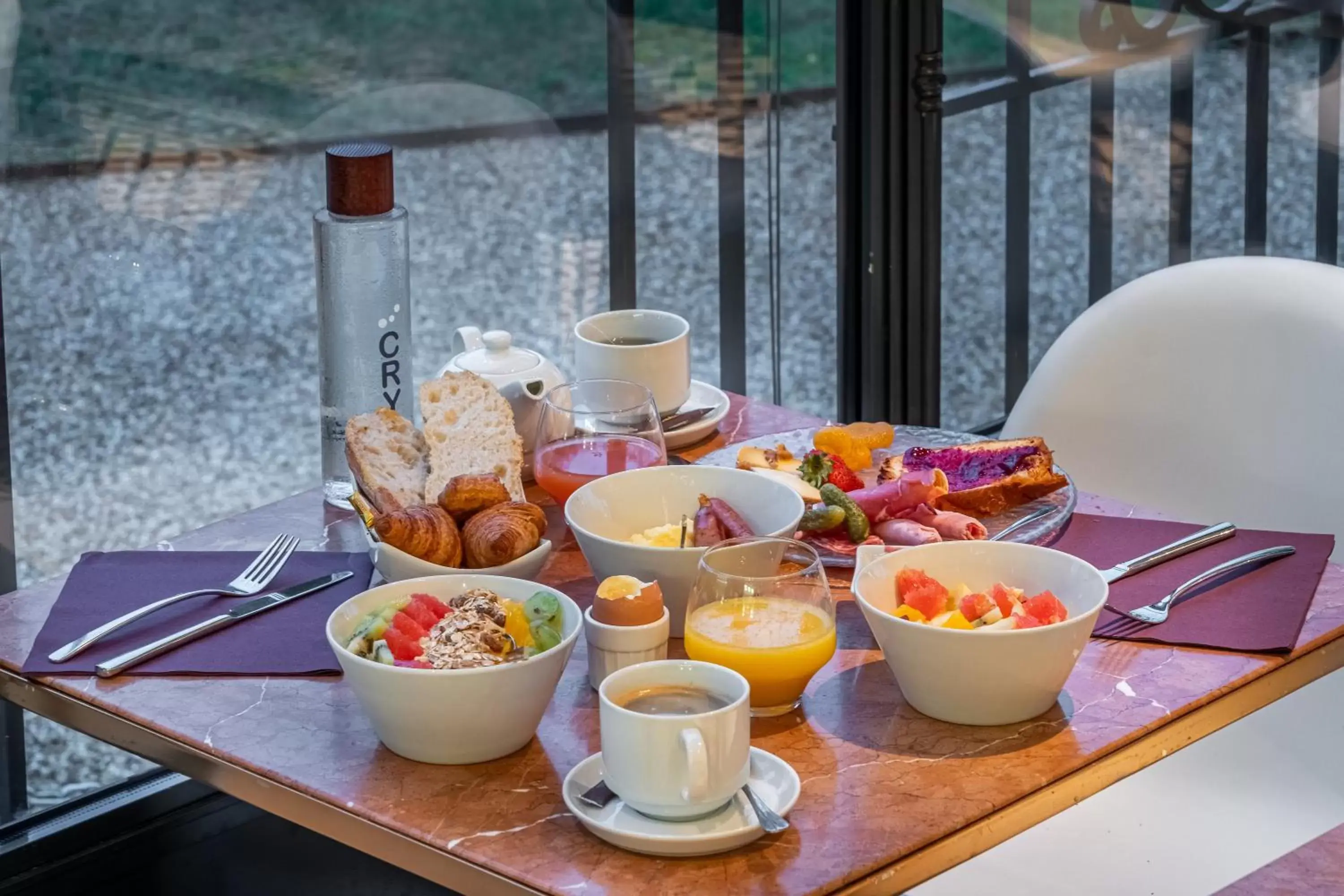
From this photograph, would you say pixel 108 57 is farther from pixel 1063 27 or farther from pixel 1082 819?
pixel 1063 27

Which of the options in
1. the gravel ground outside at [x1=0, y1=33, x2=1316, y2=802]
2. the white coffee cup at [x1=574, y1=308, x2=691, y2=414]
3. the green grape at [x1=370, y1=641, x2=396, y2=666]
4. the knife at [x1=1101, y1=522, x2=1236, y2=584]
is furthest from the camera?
the gravel ground outside at [x1=0, y1=33, x2=1316, y2=802]

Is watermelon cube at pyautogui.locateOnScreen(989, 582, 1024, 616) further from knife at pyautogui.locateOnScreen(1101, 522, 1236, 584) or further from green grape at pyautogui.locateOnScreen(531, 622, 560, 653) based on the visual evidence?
green grape at pyautogui.locateOnScreen(531, 622, 560, 653)

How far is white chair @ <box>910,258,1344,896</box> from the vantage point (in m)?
1.63

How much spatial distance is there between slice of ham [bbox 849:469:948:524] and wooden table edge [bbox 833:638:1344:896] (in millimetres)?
356

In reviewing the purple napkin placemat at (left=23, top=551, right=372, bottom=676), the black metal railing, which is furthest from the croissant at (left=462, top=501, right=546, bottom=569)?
the black metal railing

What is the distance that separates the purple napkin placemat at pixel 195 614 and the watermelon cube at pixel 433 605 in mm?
139

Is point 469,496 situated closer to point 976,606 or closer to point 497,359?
point 497,359

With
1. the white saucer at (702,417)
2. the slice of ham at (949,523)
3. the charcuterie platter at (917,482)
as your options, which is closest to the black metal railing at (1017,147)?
the white saucer at (702,417)

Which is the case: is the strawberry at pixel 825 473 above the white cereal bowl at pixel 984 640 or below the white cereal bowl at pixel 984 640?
above

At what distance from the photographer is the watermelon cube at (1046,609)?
3.90 ft

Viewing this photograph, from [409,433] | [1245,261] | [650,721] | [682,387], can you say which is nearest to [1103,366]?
[1245,261]

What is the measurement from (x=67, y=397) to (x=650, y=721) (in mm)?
1293

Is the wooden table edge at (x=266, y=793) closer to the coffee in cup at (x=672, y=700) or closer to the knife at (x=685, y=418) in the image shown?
the coffee in cup at (x=672, y=700)

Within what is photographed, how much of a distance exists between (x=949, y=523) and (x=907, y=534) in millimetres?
45
